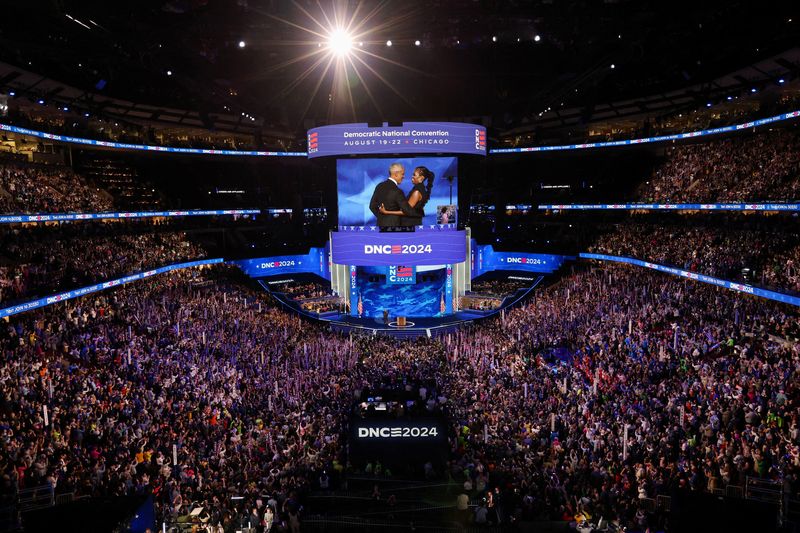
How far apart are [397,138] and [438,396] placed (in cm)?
2008

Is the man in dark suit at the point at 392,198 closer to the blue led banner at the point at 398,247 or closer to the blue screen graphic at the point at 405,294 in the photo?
the blue led banner at the point at 398,247

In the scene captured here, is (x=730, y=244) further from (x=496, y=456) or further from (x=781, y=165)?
(x=496, y=456)

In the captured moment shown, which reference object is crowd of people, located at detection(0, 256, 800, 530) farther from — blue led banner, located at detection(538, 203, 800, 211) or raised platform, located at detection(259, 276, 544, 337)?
raised platform, located at detection(259, 276, 544, 337)

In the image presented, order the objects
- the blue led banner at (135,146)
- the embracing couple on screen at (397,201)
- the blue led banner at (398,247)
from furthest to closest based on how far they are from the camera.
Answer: the embracing couple on screen at (397,201), the blue led banner at (398,247), the blue led banner at (135,146)

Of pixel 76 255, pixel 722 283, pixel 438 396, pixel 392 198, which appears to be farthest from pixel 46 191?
pixel 722 283

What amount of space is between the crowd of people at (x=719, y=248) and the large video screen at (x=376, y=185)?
10.5m

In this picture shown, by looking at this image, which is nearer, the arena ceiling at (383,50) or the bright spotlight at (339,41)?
the arena ceiling at (383,50)

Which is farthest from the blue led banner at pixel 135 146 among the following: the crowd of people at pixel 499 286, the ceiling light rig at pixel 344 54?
the crowd of people at pixel 499 286

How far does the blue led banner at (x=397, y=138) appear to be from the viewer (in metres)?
35.7

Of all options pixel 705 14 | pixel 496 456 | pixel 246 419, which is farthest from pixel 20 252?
pixel 705 14

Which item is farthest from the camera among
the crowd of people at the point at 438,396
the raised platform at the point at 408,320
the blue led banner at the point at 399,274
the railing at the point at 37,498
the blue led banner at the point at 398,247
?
the blue led banner at the point at 399,274

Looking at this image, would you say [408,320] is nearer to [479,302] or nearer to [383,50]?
[479,302]

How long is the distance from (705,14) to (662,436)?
1462cm

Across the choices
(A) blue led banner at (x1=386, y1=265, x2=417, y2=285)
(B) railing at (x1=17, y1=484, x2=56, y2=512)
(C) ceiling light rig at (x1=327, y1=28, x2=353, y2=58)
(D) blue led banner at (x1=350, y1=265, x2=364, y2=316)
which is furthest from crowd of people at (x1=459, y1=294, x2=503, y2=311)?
(B) railing at (x1=17, y1=484, x2=56, y2=512)
